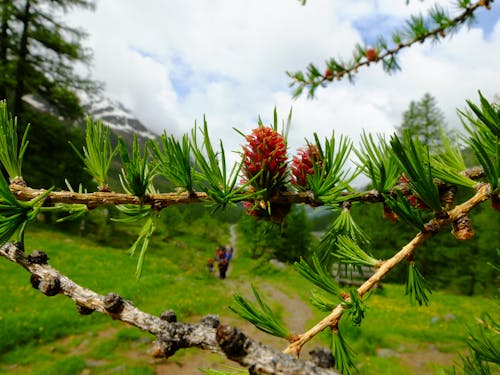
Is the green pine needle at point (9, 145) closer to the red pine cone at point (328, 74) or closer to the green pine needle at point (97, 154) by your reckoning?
the green pine needle at point (97, 154)

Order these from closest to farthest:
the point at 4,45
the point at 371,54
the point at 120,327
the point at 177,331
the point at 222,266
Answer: the point at 177,331, the point at 371,54, the point at 120,327, the point at 4,45, the point at 222,266

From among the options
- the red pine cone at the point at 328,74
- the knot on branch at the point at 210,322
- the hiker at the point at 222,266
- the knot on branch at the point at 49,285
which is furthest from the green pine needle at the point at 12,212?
the hiker at the point at 222,266

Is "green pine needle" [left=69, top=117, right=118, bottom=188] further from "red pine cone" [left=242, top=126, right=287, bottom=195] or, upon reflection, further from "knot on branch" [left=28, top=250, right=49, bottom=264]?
"red pine cone" [left=242, top=126, right=287, bottom=195]

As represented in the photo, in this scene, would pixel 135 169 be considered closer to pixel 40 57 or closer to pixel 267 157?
pixel 267 157

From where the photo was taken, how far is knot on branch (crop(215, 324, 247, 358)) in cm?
48

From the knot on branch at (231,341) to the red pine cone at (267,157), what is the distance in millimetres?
497

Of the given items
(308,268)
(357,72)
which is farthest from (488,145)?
(357,72)

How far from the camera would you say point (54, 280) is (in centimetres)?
79

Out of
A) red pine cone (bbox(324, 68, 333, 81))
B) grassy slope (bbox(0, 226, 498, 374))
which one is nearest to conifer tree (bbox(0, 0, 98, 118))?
grassy slope (bbox(0, 226, 498, 374))

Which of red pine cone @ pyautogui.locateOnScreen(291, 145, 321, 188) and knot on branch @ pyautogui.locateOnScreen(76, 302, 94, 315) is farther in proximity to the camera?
red pine cone @ pyautogui.locateOnScreen(291, 145, 321, 188)

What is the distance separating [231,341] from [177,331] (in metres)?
0.15

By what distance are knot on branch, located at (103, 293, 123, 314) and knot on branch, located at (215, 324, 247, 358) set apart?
0.33 m

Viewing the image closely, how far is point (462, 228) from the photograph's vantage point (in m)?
0.76

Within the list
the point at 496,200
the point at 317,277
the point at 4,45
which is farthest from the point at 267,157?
the point at 4,45
